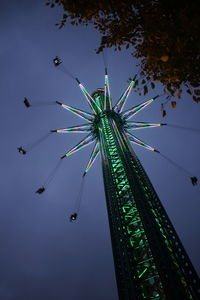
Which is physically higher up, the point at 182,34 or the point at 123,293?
the point at 182,34

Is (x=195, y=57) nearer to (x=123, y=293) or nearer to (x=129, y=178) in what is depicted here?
(x=129, y=178)

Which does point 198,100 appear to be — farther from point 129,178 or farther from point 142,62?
point 129,178

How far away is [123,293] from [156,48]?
8.09m

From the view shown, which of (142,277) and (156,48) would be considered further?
(142,277)

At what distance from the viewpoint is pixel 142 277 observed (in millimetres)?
7340

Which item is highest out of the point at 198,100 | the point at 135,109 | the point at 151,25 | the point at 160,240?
the point at 135,109

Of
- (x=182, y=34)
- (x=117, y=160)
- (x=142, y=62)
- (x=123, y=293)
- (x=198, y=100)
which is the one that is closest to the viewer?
(x=182, y=34)

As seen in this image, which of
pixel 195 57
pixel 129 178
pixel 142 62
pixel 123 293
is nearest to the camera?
pixel 195 57

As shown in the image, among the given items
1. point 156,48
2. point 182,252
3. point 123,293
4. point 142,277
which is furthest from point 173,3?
point 123,293

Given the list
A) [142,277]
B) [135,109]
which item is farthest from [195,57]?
[135,109]

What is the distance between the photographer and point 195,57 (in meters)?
5.72

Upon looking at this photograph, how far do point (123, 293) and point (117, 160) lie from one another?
593cm

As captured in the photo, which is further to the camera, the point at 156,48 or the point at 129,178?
the point at 129,178

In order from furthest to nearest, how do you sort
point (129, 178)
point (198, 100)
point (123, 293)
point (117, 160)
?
point (117, 160), point (129, 178), point (123, 293), point (198, 100)
